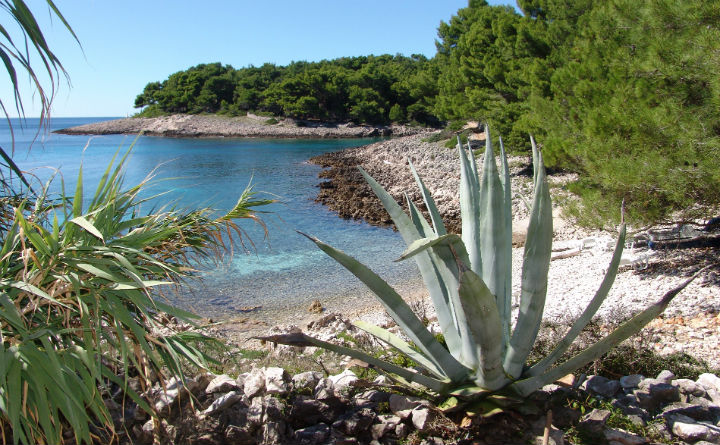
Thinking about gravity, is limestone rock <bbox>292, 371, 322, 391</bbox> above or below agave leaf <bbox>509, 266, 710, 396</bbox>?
below

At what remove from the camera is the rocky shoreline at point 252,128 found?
2207 inches

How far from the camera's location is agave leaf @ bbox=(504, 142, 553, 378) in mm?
2062

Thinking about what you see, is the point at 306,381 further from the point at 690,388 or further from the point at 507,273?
the point at 690,388

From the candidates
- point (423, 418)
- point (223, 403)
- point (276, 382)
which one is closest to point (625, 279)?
point (423, 418)

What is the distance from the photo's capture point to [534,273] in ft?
7.06

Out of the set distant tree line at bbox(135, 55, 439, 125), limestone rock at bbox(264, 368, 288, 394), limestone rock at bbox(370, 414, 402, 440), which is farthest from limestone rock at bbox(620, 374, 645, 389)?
distant tree line at bbox(135, 55, 439, 125)

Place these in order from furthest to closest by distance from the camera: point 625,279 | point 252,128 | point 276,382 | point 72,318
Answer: point 252,128
point 625,279
point 276,382
point 72,318

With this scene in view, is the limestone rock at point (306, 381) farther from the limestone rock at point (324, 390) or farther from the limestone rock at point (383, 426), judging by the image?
the limestone rock at point (383, 426)

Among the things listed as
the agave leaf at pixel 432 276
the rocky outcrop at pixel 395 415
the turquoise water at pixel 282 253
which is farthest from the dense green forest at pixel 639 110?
the turquoise water at pixel 282 253

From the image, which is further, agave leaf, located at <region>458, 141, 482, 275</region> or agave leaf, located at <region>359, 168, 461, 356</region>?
agave leaf, located at <region>458, 141, 482, 275</region>

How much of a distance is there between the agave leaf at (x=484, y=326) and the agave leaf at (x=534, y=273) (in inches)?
5.4

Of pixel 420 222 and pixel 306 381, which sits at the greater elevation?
pixel 420 222

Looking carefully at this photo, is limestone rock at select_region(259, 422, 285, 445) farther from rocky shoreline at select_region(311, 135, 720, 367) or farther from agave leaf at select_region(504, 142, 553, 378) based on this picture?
rocky shoreline at select_region(311, 135, 720, 367)

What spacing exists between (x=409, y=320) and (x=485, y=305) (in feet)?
1.28
